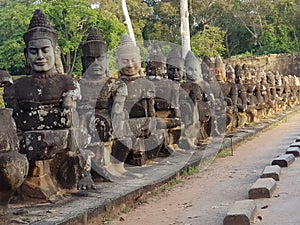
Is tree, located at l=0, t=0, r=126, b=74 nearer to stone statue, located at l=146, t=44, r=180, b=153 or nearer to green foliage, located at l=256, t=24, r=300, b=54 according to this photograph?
stone statue, located at l=146, t=44, r=180, b=153

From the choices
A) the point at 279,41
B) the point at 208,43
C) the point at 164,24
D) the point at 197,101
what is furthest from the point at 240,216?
the point at 279,41

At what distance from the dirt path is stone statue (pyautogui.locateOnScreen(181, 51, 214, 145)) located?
2.35ft

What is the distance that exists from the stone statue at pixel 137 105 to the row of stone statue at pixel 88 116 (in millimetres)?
14

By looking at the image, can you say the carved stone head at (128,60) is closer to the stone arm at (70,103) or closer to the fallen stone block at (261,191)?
the stone arm at (70,103)

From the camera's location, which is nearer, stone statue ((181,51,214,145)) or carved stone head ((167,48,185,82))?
stone statue ((181,51,214,145))

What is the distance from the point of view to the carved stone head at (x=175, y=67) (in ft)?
37.3

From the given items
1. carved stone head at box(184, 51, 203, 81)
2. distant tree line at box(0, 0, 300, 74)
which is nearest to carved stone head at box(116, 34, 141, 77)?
carved stone head at box(184, 51, 203, 81)

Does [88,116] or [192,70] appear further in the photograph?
[192,70]

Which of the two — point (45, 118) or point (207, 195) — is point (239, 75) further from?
point (45, 118)

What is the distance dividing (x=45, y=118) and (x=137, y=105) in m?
2.79

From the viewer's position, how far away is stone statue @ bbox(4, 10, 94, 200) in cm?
579

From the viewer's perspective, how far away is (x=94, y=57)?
24.9 feet

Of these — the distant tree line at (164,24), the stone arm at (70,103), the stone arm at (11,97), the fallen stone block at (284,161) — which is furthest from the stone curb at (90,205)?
the distant tree line at (164,24)

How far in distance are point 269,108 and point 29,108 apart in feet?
52.9
